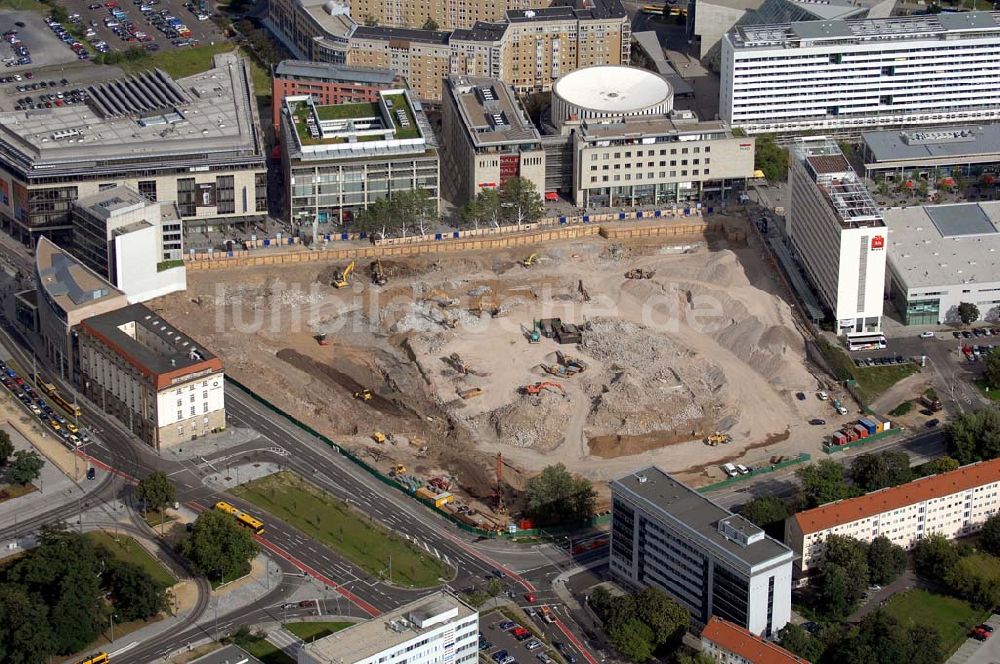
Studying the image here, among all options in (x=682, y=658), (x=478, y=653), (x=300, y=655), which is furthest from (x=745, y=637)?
(x=300, y=655)

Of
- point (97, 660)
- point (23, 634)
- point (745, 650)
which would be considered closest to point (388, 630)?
point (97, 660)

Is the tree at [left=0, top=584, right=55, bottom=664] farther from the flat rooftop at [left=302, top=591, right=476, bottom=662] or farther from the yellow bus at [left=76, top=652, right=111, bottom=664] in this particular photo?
the flat rooftop at [left=302, top=591, right=476, bottom=662]

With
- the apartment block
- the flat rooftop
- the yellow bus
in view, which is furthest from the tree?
the apartment block

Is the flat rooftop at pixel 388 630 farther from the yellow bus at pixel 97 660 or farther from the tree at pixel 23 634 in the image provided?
the tree at pixel 23 634

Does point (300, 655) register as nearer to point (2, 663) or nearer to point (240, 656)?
point (240, 656)

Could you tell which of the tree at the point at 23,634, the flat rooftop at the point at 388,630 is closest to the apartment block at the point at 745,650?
the flat rooftop at the point at 388,630

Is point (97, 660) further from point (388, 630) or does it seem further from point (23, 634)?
point (388, 630)
